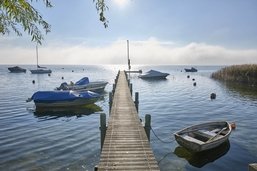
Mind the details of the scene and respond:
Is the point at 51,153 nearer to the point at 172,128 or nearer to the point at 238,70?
the point at 172,128

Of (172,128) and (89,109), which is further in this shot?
(89,109)

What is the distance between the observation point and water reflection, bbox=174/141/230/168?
49.2ft

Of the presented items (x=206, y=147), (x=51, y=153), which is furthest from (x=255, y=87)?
(x=51, y=153)

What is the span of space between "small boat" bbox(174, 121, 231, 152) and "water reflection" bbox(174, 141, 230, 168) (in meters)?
0.51

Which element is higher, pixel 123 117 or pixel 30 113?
pixel 123 117

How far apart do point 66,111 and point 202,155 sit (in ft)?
59.8

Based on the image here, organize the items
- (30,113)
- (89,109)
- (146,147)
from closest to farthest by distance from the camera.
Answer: (146,147), (30,113), (89,109)

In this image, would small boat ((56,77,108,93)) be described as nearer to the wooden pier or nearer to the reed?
the wooden pier

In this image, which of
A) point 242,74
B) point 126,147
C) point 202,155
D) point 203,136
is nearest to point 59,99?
point 203,136

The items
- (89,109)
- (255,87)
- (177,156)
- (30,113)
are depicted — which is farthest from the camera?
(255,87)

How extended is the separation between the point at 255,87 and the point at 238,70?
10110 mm

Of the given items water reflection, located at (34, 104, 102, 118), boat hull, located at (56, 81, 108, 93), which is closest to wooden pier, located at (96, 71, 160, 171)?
water reflection, located at (34, 104, 102, 118)

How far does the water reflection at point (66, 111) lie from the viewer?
2814 centimetres

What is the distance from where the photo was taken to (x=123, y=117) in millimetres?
16953
